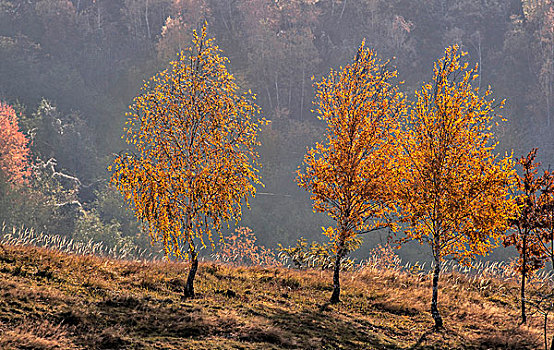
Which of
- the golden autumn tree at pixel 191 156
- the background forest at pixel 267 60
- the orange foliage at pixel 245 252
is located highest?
the background forest at pixel 267 60

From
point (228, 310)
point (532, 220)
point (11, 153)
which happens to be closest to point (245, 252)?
point (11, 153)

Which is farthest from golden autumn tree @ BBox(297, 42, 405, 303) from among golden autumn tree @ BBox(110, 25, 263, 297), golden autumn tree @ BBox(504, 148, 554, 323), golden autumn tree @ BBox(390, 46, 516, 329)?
golden autumn tree @ BBox(504, 148, 554, 323)

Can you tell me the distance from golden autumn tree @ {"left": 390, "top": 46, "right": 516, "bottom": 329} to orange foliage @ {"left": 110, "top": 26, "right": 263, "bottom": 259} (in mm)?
4825

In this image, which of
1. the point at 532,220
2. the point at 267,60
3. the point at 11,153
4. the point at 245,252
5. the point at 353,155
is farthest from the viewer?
the point at 267,60

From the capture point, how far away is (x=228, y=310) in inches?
457

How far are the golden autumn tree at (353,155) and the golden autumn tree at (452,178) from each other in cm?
72

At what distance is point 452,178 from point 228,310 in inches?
285

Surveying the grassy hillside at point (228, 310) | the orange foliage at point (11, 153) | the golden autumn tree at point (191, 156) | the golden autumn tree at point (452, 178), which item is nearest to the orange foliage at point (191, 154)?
the golden autumn tree at point (191, 156)

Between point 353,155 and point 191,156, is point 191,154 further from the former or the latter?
point 353,155

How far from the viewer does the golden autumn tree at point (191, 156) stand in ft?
40.4

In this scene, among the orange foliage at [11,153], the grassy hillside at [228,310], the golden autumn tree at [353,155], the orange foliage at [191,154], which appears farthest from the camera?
the orange foliage at [11,153]

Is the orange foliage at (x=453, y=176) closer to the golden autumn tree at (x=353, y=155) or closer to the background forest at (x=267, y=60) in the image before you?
the golden autumn tree at (x=353, y=155)

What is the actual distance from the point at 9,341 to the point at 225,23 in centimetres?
6952

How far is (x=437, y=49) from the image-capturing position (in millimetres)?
71500
